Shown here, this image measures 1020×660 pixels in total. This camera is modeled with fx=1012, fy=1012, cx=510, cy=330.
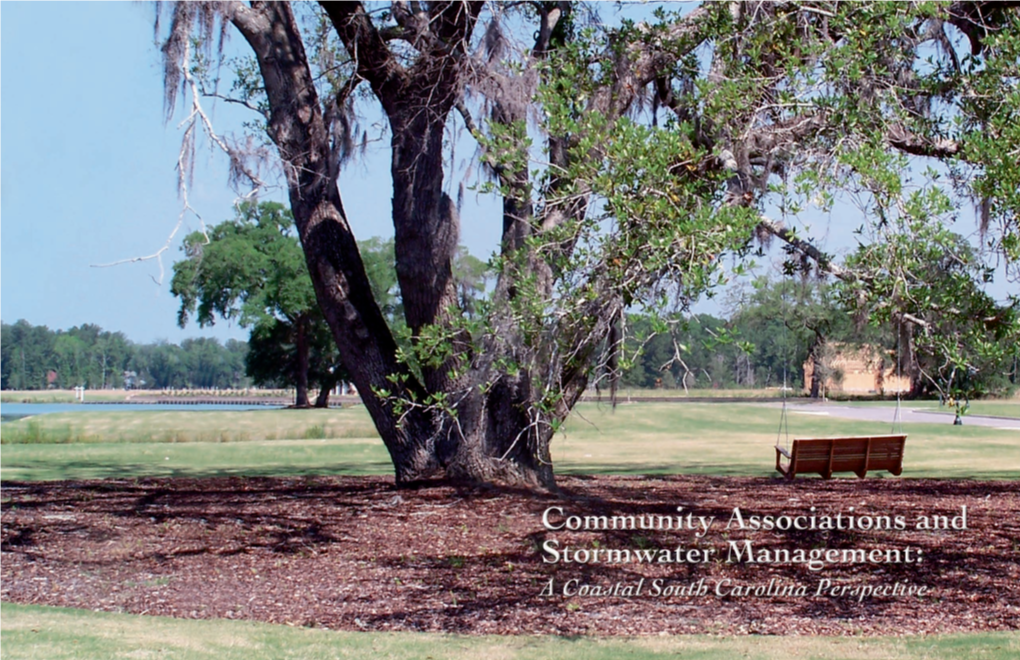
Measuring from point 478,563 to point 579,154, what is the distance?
10.5 feet

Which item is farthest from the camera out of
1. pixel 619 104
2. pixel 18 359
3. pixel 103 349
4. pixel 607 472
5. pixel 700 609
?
pixel 103 349

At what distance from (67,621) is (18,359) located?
256 feet

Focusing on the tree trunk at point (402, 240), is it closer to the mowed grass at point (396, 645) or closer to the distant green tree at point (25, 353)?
the mowed grass at point (396, 645)

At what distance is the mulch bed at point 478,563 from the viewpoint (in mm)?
6465

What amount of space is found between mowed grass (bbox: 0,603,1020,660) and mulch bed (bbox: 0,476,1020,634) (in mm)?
271

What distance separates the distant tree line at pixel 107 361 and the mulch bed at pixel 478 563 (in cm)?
4778

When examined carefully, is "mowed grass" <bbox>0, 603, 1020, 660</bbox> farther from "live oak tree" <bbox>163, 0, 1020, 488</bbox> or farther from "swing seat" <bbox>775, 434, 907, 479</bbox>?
"swing seat" <bbox>775, 434, 907, 479</bbox>

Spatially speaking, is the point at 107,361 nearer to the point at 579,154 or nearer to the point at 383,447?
the point at 383,447

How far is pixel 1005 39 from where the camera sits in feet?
25.0

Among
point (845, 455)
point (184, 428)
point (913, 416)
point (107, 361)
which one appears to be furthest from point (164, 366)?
point (845, 455)

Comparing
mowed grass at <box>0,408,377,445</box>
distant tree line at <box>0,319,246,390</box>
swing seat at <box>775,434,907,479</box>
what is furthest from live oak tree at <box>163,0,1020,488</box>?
distant tree line at <box>0,319,246,390</box>

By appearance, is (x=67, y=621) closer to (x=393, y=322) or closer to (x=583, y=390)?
(x=583, y=390)

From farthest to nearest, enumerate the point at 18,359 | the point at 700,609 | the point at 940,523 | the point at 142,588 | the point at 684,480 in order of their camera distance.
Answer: the point at 18,359 → the point at 684,480 → the point at 940,523 → the point at 142,588 → the point at 700,609

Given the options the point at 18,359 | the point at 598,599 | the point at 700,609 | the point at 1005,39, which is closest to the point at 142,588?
the point at 598,599
